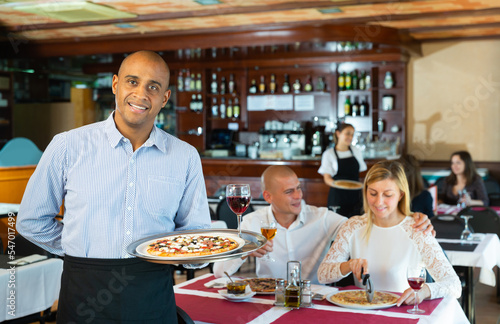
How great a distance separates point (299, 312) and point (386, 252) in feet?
2.59

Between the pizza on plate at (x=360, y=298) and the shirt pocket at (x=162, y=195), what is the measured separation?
889 mm

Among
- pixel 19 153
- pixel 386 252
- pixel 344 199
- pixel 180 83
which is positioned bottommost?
pixel 344 199

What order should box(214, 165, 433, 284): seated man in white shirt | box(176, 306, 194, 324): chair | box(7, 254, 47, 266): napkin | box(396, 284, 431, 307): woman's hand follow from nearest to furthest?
box(176, 306, 194, 324): chair → box(396, 284, 431, 307): woman's hand → box(214, 165, 433, 284): seated man in white shirt → box(7, 254, 47, 266): napkin

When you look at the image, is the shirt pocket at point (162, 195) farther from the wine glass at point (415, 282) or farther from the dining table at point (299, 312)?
the wine glass at point (415, 282)

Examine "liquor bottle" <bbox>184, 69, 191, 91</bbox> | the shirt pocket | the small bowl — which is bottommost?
the small bowl

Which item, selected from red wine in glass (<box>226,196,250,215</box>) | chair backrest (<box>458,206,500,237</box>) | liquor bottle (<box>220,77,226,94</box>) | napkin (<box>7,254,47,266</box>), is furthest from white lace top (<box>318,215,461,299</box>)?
liquor bottle (<box>220,77,226,94</box>)

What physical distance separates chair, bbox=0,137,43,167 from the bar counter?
300cm

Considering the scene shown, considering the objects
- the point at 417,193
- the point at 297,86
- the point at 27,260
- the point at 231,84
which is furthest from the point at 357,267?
the point at 231,84

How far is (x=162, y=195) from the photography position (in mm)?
1918

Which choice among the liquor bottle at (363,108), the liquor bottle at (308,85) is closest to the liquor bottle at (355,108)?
the liquor bottle at (363,108)

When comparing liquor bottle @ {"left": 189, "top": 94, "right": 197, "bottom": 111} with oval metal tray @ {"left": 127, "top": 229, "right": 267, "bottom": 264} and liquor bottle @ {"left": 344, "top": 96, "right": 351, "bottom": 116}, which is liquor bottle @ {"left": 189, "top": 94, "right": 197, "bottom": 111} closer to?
liquor bottle @ {"left": 344, "top": 96, "right": 351, "bottom": 116}

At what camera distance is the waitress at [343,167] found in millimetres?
6902

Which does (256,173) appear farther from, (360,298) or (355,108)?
(360,298)

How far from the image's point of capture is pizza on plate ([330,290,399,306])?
2.38 meters
